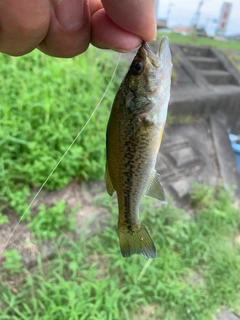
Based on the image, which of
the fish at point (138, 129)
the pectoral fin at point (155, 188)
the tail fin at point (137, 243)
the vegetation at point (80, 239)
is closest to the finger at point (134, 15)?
the fish at point (138, 129)

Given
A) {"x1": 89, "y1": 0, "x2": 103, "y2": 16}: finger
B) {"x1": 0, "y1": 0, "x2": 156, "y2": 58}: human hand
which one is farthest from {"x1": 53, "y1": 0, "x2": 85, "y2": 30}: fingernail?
{"x1": 89, "y1": 0, "x2": 103, "y2": 16}: finger

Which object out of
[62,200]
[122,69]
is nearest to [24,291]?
[62,200]

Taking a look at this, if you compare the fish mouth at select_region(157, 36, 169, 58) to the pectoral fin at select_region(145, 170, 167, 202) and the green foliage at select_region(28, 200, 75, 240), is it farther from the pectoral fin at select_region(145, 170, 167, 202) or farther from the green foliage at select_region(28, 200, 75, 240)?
the green foliage at select_region(28, 200, 75, 240)

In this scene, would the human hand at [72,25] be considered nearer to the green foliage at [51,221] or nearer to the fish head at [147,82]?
the fish head at [147,82]

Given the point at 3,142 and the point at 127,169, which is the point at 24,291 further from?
the point at 127,169

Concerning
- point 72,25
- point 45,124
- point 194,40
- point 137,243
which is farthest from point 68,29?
point 194,40

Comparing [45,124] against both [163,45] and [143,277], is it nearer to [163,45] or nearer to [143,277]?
[143,277]
